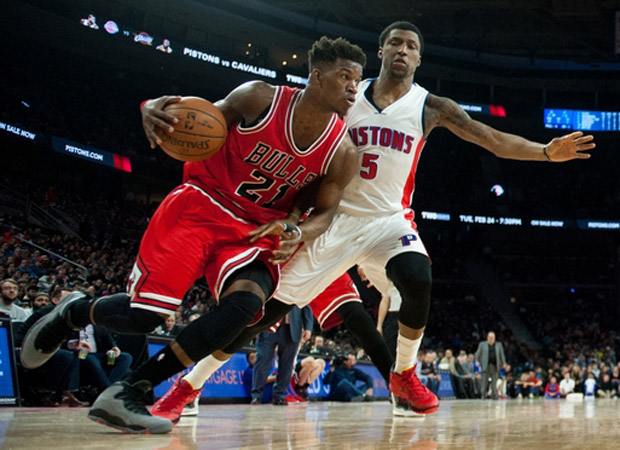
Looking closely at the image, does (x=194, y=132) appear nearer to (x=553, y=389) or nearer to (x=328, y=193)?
(x=328, y=193)

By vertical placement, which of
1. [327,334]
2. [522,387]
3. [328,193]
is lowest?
[522,387]

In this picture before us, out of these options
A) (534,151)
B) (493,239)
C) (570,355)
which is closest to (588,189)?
(493,239)

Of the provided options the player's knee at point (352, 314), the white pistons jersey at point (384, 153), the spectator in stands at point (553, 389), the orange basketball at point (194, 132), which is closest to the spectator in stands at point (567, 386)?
the spectator in stands at point (553, 389)

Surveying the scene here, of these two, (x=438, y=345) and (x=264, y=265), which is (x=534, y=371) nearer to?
(x=438, y=345)

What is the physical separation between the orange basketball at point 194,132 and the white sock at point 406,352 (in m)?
1.58

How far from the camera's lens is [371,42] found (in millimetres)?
24438

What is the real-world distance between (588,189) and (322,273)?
27971 millimetres

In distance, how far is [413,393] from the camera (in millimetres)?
3900

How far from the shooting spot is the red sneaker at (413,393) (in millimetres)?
3869

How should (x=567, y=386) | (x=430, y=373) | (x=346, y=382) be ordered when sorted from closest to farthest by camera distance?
1. (x=346, y=382)
2. (x=430, y=373)
3. (x=567, y=386)

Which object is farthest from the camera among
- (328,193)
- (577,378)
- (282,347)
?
(577,378)

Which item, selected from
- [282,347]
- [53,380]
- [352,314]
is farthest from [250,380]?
[352,314]

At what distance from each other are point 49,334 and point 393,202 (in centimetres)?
188

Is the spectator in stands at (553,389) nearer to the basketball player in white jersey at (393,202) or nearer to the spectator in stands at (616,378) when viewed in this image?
the spectator in stands at (616,378)
